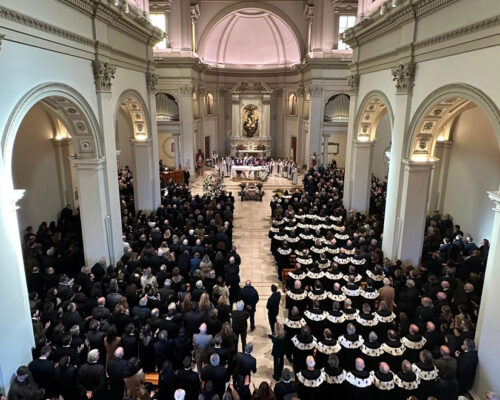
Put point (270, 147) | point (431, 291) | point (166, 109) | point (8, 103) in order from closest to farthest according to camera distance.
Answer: point (8, 103) → point (431, 291) → point (166, 109) → point (270, 147)

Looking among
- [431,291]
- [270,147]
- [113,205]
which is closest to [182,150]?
[270,147]

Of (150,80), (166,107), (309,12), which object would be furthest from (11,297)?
(309,12)

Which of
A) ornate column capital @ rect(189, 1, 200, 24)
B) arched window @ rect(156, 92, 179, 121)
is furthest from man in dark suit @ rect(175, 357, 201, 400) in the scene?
ornate column capital @ rect(189, 1, 200, 24)

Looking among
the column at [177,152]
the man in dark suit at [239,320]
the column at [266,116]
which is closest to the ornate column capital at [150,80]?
the column at [177,152]

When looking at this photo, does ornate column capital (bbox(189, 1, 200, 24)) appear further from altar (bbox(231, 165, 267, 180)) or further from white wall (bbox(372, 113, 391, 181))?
white wall (bbox(372, 113, 391, 181))

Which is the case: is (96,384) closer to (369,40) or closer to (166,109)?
(369,40)

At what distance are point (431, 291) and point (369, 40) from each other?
29.1 feet

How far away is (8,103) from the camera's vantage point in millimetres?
6863

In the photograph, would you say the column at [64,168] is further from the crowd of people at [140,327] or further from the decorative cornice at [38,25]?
the decorative cornice at [38,25]

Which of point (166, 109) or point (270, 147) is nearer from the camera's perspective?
point (166, 109)

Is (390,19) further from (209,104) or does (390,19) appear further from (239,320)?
(209,104)

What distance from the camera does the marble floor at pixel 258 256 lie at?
8513 millimetres

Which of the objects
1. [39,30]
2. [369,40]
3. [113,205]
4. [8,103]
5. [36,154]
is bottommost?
[113,205]

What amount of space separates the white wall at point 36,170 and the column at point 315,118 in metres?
14.8
